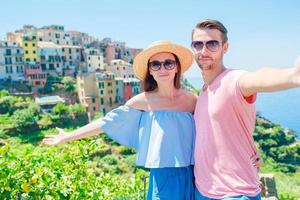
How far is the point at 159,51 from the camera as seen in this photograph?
3176 millimetres

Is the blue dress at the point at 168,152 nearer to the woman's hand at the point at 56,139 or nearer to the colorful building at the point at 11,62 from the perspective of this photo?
the woman's hand at the point at 56,139

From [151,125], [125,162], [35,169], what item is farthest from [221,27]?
[125,162]

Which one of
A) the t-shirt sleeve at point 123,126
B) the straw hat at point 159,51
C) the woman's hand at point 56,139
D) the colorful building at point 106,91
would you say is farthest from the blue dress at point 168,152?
the colorful building at point 106,91

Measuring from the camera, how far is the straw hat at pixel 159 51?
3.15 metres

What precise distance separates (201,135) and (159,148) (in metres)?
0.47

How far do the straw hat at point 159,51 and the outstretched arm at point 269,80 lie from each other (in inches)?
39.8

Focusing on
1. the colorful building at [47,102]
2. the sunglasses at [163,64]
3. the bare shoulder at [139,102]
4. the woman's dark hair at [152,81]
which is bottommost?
the colorful building at [47,102]

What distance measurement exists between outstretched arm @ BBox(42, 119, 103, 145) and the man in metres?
1.00

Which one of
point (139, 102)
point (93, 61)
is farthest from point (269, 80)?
point (93, 61)

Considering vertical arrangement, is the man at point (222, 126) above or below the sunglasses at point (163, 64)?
below

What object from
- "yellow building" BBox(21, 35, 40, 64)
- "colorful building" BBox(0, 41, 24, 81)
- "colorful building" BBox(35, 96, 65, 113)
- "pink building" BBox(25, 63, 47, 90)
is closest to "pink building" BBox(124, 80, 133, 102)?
"colorful building" BBox(35, 96, 65, 113)

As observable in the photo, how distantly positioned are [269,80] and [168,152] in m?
1.18

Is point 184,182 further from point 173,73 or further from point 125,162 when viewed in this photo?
point 125,162

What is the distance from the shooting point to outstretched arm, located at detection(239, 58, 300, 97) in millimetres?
1858
